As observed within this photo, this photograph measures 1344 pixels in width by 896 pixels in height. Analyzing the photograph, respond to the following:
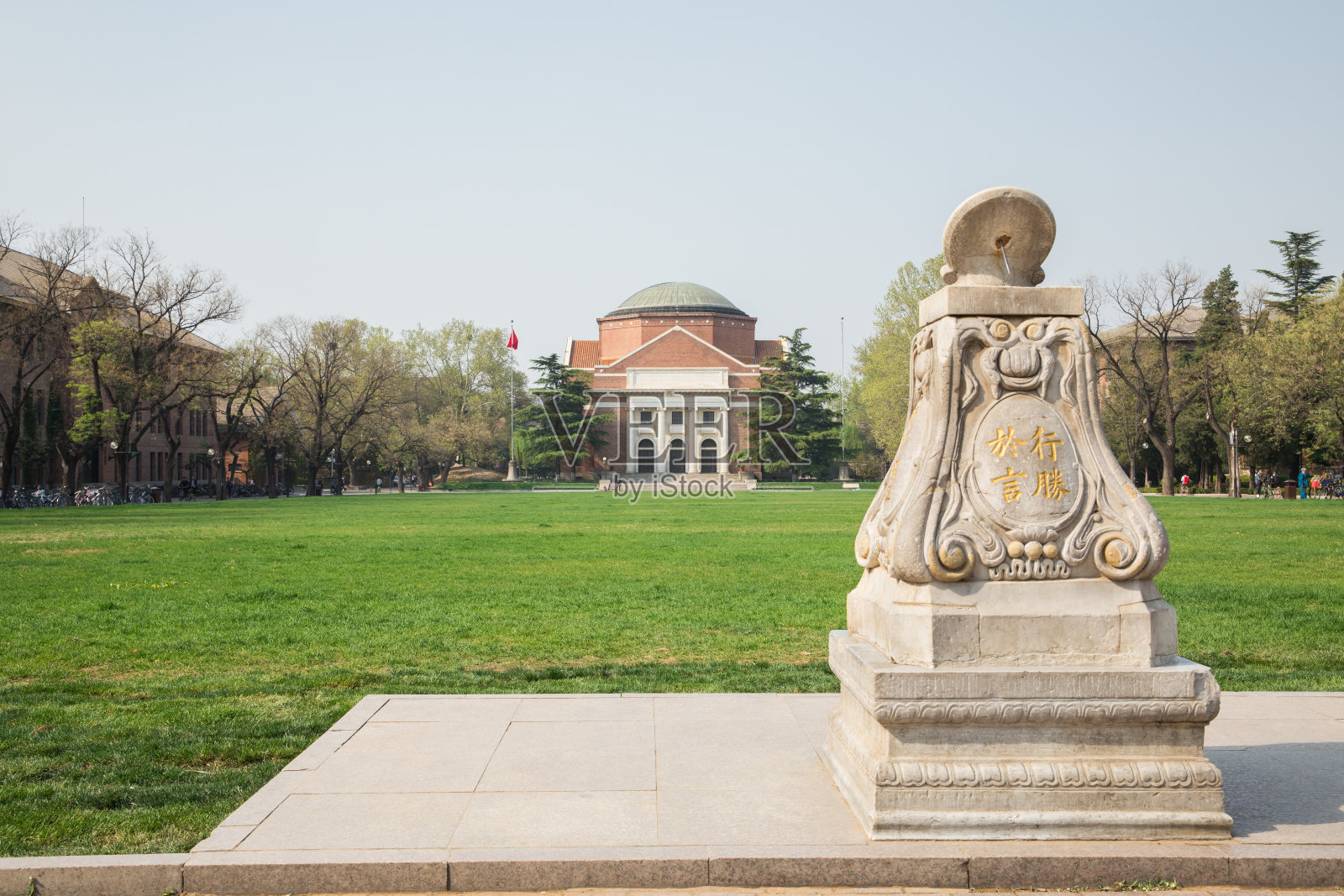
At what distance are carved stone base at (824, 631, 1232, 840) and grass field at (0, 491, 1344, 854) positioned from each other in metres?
Answer: 2.99

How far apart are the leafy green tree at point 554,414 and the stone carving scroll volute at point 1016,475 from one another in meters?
76.3

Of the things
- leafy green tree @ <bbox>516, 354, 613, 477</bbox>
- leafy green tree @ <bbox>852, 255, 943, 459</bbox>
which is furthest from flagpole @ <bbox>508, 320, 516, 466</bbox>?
leafy green tree @ <bbox>852, 255, 943, 459</bbox>

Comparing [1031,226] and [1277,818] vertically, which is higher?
[1031,226]

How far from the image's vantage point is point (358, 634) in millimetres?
10203

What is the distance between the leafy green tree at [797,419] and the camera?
75.4 meters

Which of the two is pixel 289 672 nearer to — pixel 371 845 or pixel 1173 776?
pixel 371 845

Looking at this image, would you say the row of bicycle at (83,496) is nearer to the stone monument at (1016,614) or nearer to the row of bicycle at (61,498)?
the row of bicycle at (61,498)

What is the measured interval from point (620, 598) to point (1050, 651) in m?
8.65

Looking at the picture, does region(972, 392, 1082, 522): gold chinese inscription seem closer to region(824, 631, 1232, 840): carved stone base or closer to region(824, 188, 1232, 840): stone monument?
region(824, 188, 1232, 840): stone monument

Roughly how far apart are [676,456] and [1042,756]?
87.7 m

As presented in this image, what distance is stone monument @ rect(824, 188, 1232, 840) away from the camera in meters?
4.18

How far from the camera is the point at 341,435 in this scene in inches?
2307

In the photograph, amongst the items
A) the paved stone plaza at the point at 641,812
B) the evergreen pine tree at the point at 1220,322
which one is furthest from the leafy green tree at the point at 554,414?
the paved stone plaza at the point at 641,812

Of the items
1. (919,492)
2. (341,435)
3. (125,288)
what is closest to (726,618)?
(919,492)
